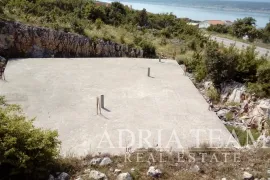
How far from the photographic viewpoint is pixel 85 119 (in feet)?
28.9

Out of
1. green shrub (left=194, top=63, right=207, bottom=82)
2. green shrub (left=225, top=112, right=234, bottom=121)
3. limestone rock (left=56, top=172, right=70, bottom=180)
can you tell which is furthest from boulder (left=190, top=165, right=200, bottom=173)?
green shrub (left=194, top=63, right=207, bottom=82)

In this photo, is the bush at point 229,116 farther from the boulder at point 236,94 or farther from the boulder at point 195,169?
the boulder at point 195,169

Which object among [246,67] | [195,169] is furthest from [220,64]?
[195,169]

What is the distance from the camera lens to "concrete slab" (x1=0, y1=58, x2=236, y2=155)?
784 cm

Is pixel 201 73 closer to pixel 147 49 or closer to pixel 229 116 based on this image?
pixel 229 116

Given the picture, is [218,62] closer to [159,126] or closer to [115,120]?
[159,126]

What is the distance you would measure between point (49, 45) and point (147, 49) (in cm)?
604

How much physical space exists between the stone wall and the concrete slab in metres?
1.49

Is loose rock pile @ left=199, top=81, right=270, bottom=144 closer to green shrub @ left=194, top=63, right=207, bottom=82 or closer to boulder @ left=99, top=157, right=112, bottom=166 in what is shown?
green shrub @ left=194, top=63, right=207, bottom=82

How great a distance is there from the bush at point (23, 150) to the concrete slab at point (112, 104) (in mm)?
1627

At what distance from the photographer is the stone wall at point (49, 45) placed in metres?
15.4

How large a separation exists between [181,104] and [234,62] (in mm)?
3251

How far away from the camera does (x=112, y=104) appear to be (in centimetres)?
1004

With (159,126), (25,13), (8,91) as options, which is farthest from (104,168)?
(25,13)
